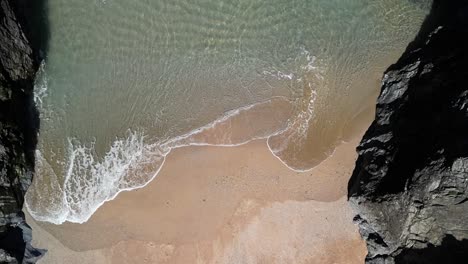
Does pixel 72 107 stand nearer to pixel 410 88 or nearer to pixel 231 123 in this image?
pixel 231 123

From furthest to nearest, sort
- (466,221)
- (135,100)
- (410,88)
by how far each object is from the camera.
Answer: (135,100) < (410,88) < (466,221)

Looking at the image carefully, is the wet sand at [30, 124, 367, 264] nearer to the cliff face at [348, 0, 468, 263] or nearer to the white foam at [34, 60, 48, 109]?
the cliff face at [348, 0, 468, 263]

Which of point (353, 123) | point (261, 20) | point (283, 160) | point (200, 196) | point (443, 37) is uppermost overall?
point (261, 20)

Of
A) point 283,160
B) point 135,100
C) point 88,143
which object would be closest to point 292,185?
point 283,160

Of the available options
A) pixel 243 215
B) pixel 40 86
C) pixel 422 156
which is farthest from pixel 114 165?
pixel 422 156

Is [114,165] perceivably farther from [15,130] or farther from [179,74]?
[179,74]

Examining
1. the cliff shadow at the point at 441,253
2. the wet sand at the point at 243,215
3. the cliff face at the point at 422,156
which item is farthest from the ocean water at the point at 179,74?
the cliff shadow at the point at 441,253

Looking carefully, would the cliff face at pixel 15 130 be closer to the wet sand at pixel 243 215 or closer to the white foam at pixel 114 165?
the white foam at pixel 114 165
